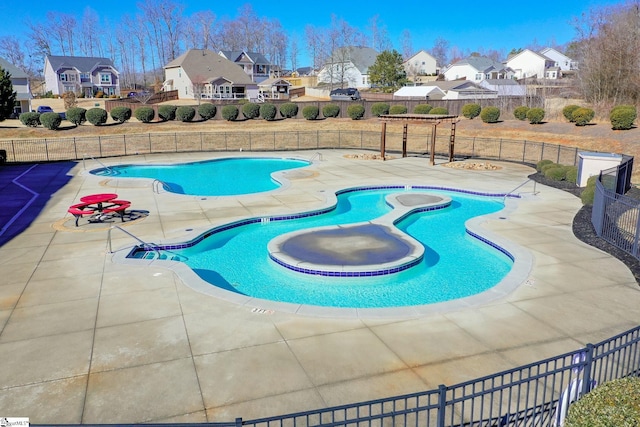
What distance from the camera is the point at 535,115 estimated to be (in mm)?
36219

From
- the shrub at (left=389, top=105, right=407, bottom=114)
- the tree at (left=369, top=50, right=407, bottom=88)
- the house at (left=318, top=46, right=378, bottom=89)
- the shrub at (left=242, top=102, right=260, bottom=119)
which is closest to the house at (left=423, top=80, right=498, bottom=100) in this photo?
the tree at (left=369, top=50, right=407, bottom=88)

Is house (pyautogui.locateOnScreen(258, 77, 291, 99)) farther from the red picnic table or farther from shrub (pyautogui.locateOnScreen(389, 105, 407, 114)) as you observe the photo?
the red picnic table

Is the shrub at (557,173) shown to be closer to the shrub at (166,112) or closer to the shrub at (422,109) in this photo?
the shrub at (422,109)

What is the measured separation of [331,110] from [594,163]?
28515 millimetres

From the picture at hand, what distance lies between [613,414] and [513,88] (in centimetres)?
7228

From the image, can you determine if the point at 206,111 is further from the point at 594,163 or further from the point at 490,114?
the point at 594,163

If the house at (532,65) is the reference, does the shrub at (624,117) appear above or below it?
below

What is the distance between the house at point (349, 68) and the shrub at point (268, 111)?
173 feet

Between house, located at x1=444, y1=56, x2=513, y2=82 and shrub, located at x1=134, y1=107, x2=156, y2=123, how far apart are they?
238 ft

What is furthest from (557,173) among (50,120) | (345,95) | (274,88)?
(274,88)

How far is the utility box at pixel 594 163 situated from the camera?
67.6 feet

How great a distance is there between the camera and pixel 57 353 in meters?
8.08

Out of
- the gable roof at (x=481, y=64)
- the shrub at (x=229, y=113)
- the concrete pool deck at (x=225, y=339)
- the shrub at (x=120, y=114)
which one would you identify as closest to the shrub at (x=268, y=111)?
the shrub at (x=229, y=113)

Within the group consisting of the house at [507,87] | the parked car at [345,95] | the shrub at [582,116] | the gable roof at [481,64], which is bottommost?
the shrub at [582,116]
